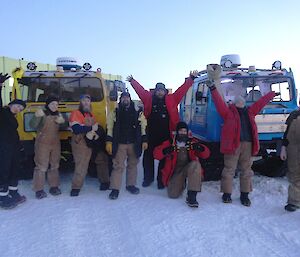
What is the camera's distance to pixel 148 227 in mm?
4297

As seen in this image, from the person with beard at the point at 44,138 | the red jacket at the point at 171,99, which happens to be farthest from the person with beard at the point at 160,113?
the person with beard at the point at 44,138

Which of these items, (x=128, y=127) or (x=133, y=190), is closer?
(x=128, y=127)

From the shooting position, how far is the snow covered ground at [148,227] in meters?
3.70

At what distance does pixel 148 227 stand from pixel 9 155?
2.27 metres

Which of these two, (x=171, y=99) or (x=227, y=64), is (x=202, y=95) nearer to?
(x=227, y=64)

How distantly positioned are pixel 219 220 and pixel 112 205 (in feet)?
5.14

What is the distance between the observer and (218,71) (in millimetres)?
5520

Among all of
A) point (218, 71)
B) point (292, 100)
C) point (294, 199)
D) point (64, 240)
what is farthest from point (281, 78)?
point (64, 240)

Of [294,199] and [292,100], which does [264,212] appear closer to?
[294,199]

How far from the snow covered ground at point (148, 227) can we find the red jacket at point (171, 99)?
1.37 metres

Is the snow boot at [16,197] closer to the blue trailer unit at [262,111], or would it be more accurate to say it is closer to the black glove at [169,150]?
the black glove at [169,150]

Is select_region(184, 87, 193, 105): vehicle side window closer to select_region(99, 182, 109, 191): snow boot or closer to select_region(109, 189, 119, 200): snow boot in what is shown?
select_region(99, 182, 109, 191): snow boot

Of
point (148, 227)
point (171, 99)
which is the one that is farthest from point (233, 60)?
point (148, 227)

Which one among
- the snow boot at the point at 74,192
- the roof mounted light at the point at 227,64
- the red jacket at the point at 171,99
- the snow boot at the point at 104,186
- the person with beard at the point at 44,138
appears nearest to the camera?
the person with beard at the point at 44,138
